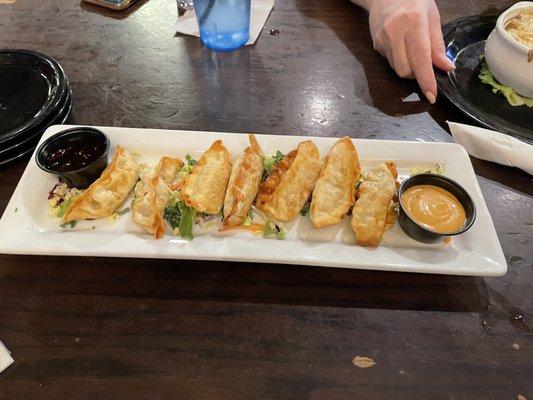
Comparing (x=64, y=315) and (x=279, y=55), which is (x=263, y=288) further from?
(x=279, y=55)

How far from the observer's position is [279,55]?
Result: 8.71 feet

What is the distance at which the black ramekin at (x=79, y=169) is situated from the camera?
5.59ft

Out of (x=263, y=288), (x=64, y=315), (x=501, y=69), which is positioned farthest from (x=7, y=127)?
(x=501, y=69)

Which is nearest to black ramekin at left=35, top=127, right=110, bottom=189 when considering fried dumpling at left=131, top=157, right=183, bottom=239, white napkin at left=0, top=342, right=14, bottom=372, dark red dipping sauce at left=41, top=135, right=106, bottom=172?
dark red dipping sauce at left=41, top=135, right=106, bottom=172

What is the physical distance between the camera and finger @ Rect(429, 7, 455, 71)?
2320mm

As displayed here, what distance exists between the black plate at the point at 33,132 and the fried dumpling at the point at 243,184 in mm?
1037

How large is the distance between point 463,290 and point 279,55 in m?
1.91

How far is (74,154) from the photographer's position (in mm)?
1802

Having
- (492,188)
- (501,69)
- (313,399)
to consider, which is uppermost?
(501,69)

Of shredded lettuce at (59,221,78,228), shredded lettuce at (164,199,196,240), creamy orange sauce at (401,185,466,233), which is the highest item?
creamy orange sauce at (401,185,466,233)

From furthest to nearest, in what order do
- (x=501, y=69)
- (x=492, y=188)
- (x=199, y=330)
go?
1. (x=501, y=69)
2. (x=492, y=188)
3. (x=199, y=330)

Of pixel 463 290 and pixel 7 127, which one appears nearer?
pixel 463 290

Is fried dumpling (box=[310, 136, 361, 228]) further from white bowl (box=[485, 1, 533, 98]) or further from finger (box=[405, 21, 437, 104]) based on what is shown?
white bowl (box=[485, 1, 533, 98])

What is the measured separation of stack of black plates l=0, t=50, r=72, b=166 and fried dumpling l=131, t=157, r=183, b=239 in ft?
2.20
